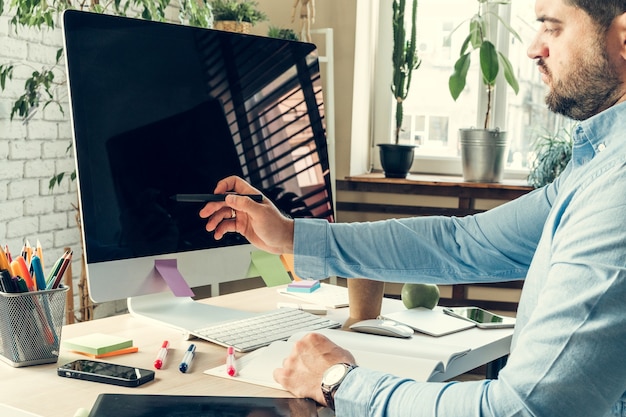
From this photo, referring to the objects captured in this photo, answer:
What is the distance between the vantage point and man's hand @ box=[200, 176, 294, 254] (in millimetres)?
1368

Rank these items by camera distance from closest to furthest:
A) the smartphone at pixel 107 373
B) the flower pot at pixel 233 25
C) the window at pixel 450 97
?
the smartphone at pixel 107 373, the flower pot at pixel 233 25, the window at pixel 450 97

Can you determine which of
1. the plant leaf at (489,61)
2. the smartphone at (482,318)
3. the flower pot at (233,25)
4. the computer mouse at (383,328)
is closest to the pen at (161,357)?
the computer mouse at (383,328)

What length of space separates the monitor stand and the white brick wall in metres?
1.07

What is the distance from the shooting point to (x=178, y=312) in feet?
4.66

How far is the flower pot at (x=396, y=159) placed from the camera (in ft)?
9.46

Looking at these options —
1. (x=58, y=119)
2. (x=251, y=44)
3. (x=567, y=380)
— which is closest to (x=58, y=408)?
(x=567, y=380)

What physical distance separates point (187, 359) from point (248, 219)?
339 millimetres

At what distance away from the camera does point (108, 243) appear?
1.23 m

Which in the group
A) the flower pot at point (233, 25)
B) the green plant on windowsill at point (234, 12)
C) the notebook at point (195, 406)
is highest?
the green plant on windowsill at point (234, 12)

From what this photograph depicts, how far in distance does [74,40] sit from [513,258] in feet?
2.75

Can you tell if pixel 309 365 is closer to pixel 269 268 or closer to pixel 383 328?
pixel 383 328

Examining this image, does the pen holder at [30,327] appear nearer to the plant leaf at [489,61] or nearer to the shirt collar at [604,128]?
the shirt collar at [604,128]

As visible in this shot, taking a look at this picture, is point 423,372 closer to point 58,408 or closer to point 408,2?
point 58,408

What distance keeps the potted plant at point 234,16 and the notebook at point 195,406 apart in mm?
1852
